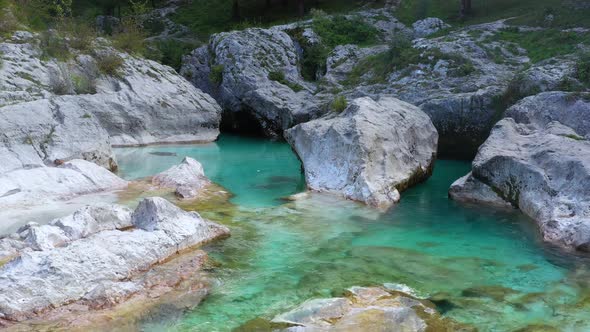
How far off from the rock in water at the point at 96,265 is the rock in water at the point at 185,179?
4.93 m

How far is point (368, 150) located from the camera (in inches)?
792

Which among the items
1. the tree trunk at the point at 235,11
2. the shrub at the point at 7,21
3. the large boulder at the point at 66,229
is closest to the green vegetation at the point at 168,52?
the shrub at the point at 7,21

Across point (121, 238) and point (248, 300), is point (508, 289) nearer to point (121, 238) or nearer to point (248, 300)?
point (248, 300)

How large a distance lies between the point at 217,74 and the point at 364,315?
2922 cm

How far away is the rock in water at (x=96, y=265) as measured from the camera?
1016 centimetres

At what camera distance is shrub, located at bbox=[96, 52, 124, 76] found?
103 ft

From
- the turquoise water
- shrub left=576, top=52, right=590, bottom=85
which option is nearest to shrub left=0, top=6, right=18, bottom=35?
the turquoise water

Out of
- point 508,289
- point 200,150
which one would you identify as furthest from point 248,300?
point 200,150

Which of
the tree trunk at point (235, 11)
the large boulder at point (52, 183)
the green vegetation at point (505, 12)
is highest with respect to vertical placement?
the tree trunk at point (235, 11)

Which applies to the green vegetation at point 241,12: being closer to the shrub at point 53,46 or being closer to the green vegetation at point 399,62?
the green vegetation at point 399,62

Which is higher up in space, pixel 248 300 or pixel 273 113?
pixel 273 113

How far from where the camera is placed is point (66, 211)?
52.8 feet

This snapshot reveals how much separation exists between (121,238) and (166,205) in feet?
5.49

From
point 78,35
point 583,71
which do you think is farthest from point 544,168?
point 78,35
